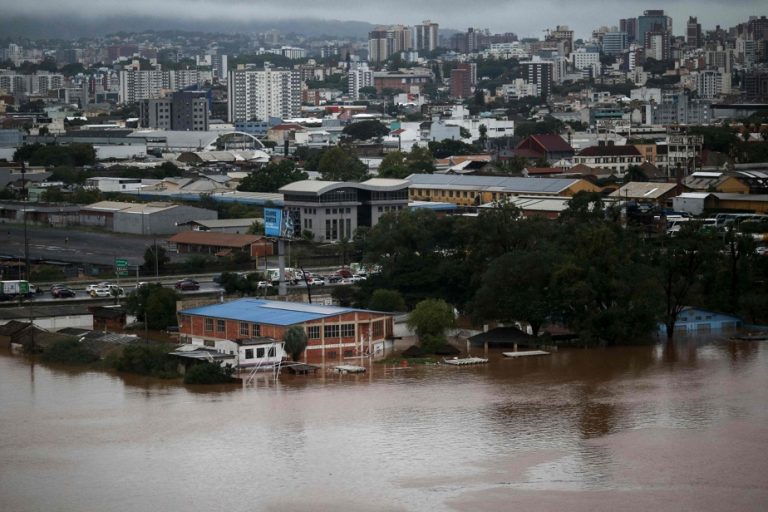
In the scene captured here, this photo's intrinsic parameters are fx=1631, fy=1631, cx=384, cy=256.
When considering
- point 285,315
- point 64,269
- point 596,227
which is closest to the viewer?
point 285,315

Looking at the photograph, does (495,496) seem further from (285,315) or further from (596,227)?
(596,227)

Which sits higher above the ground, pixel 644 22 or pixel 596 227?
pixel 644 22

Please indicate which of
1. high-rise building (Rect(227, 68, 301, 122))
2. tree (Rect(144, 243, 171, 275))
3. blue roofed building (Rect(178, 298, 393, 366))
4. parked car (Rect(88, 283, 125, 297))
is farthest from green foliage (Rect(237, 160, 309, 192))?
high-rise building (Rect(227, 68, 301, 122))

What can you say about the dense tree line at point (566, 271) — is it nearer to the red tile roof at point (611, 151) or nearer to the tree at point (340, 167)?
the tree at point (340, 167)

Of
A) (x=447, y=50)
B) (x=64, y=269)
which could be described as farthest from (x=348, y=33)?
(x=64, y=269)

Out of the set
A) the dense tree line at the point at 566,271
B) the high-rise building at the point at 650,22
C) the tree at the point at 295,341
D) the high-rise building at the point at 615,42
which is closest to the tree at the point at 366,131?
the dense tree line at the point at 566,271

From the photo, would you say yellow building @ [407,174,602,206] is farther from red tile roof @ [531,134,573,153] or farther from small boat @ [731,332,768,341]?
small boat @ [731,332,768,341]
